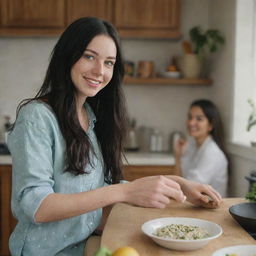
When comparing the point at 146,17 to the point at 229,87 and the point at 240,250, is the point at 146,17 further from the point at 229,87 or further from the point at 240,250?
the point at 240,250

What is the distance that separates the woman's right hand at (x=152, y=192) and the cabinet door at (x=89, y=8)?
252cm

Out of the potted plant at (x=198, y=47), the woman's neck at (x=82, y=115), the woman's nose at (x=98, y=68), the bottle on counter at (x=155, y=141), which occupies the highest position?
the potted plant at (x=198, y=47)

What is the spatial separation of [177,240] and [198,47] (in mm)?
2681

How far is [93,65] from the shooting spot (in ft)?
4.95

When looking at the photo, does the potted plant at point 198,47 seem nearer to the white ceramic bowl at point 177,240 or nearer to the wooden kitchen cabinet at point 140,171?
the wooden kitchen cabinet at point 140,171

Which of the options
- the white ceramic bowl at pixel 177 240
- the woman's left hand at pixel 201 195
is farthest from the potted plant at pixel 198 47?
the white ceramic bowl at pixel 177 240

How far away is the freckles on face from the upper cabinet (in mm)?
716

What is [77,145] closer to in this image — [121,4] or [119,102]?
[119,102]

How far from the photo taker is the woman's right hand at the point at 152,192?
126 centimetres

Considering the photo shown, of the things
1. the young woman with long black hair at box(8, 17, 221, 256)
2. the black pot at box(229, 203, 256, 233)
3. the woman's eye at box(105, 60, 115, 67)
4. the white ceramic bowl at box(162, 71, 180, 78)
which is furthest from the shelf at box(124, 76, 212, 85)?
the black pot at box(229, 203, 256, 233)

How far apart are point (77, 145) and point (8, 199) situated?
7.00 feet

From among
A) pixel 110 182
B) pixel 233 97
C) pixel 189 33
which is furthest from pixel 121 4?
pixel 110 182

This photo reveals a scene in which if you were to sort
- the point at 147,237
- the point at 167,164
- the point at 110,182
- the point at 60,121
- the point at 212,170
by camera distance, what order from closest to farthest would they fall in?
the point at 147,237, the point at 60,121, the point at 110,182, the point at 212,170, the point at 167,164

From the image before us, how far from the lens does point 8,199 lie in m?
3.39
